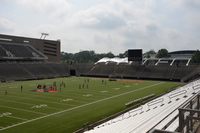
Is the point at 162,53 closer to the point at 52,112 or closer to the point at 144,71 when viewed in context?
the point at 144,71

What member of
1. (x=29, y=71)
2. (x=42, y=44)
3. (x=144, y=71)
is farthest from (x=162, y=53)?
(x=29, y=71)

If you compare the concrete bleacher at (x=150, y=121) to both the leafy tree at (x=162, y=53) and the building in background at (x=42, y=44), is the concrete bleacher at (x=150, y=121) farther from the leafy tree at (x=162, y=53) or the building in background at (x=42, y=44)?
the leafy tree at (x=162, y=53)

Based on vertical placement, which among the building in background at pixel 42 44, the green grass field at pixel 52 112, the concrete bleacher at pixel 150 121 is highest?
the building in background at pixel 42 44

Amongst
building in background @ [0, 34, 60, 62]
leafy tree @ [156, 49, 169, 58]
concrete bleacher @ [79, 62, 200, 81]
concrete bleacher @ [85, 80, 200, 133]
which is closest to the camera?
concrete bleacher @ [85, 80, 200, 133]

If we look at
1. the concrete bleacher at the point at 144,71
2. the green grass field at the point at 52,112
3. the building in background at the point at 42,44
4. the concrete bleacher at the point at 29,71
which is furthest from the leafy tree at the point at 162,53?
the green grass field at the point at 52,112

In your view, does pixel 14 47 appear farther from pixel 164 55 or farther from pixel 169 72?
pixel 164 55

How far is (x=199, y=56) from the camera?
114250 mm

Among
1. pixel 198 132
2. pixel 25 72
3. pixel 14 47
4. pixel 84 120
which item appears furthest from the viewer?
pixel 14 47

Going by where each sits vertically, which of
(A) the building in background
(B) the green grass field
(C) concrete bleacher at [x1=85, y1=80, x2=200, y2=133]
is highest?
(A) the building in background

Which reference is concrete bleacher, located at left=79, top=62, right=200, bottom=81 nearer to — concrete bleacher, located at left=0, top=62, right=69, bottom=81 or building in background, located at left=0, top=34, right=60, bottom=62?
concrete bleacher, located at left=0, top=62, right=69, bottom=81

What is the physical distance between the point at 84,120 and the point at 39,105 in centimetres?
793

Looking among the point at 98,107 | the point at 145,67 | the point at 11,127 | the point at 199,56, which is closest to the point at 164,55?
the point at 199,56

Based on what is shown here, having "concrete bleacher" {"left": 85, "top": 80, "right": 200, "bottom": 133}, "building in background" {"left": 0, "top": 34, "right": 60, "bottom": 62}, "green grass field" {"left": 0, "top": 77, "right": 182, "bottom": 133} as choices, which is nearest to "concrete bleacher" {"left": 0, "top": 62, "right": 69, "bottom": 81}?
"building in background" {"left": 0, "top": 34, "right": 60, "bottom": 62}

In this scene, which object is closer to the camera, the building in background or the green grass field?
the green grass field
